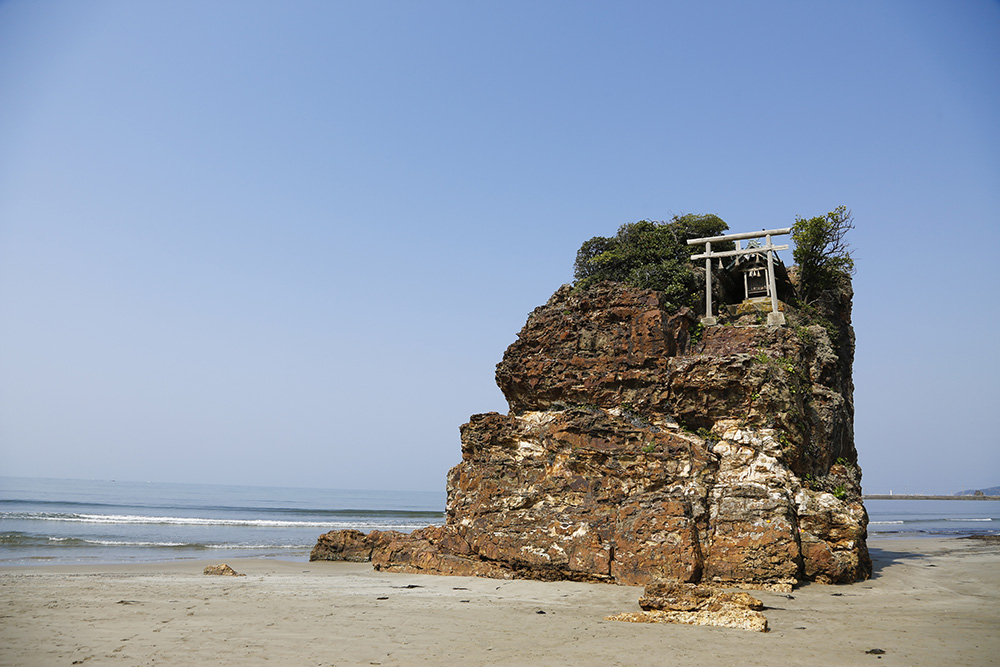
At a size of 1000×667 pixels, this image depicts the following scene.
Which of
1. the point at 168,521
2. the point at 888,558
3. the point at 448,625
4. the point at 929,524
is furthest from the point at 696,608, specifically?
the point at 929,524

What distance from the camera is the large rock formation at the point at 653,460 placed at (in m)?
12.2

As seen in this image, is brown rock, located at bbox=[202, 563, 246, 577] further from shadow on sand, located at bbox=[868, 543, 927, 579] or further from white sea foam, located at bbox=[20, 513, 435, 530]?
white sea foam, located at bbox=[20, 513, 435, 530]

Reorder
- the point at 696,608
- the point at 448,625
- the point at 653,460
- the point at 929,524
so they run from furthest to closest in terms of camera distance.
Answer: the point at 929,524
the point at 653,460
the point at 696,608
the point at 448,625

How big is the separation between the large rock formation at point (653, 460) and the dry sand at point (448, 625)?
2.59 feet

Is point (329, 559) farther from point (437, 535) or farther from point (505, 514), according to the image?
point (505, 514)

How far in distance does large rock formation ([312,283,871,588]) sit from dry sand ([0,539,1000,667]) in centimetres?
79

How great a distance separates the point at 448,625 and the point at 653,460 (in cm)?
646

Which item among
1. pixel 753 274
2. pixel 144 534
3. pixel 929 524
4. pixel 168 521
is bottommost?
pixel 929 524

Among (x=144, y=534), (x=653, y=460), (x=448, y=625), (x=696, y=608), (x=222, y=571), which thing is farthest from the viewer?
(x=144, y=534)

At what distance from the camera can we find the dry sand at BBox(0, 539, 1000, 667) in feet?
22.2

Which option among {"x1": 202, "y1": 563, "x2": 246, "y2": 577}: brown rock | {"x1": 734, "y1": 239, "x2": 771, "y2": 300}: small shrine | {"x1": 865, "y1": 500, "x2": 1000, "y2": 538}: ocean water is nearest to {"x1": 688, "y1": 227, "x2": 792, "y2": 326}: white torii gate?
{"x1": 734, "y1": 239, "x2": 771, "y2": 300}: small shrine

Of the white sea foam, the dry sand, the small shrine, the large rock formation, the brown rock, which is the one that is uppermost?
the small shrine

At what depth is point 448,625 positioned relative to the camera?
8500mm

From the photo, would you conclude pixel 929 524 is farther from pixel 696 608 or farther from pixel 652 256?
pixel 696 608
